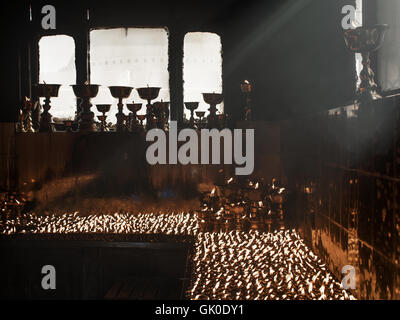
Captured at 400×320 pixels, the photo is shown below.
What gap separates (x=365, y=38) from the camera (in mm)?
2160

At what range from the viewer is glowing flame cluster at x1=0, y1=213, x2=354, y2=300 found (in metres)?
1.93

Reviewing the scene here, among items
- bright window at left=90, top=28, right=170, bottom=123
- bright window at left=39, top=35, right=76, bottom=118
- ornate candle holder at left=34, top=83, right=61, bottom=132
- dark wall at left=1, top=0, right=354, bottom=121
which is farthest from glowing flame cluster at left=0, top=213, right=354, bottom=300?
bright window at left=39, top=35, right=76, bottom=118

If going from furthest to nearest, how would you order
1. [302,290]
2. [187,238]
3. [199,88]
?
[199,88]
[187,238]
[302,290]

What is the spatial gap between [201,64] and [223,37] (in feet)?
1.57

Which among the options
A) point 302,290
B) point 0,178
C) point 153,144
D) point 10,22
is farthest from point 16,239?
point 10,22

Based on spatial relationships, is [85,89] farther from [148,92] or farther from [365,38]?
[365,38]

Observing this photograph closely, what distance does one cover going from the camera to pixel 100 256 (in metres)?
3.31

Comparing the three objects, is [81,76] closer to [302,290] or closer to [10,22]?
[10,22]

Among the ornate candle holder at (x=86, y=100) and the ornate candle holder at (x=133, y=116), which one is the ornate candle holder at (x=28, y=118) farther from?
the ornate candle holder at (x=133, y=116)

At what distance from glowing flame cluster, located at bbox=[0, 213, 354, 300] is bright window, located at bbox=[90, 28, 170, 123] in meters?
2.57

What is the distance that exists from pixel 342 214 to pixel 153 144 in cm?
243

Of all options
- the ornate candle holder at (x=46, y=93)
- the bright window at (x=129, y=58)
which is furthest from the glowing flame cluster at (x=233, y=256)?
the bright window at (x=129, y=58)

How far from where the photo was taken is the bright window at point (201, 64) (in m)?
5.91

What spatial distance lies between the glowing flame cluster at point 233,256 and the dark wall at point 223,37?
7.96 ft
